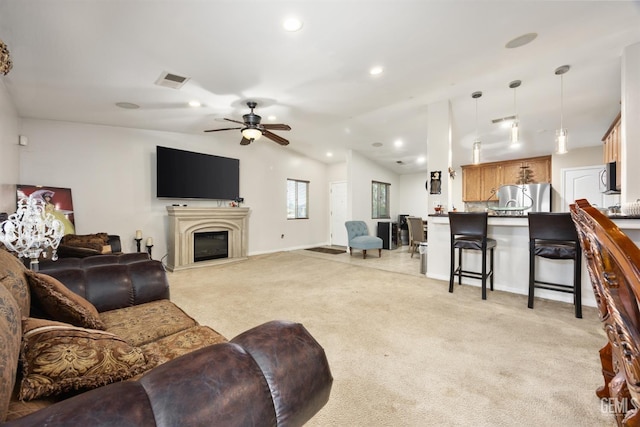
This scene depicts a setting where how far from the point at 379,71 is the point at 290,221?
184 inches

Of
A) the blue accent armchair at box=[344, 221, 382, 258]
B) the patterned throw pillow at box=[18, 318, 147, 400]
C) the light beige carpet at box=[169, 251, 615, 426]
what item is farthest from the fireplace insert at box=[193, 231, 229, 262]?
the patterned throw pillow at box=[18, 318, 147, 400]

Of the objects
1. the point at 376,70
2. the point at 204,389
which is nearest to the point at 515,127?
the point at 376,70

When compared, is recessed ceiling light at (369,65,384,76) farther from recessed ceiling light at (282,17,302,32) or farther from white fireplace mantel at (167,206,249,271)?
white fireplace mantel at (167,206,249,271)

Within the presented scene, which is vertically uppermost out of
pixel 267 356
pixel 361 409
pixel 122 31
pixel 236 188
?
pixel 122 31

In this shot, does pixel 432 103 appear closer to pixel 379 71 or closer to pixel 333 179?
pixel 379 71

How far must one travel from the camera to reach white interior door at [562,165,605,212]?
5309 mm

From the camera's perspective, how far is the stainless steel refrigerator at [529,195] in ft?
18.7

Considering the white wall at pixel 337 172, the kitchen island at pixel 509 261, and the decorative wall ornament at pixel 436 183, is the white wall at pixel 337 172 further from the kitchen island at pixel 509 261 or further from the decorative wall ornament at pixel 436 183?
the kitchen island at pixel 509 261

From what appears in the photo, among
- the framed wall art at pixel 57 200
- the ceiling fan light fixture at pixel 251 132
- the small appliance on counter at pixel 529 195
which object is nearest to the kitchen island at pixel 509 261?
the small appliance on counter at pixel 529 195

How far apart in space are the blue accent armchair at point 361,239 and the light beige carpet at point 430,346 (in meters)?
1.82

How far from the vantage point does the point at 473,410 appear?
142 centimetres

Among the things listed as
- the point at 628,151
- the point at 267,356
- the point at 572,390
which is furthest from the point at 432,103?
the point at 267,356

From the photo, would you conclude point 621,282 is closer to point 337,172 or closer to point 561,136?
point 561,136

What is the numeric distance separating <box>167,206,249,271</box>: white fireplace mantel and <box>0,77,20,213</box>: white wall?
1.93 metres
